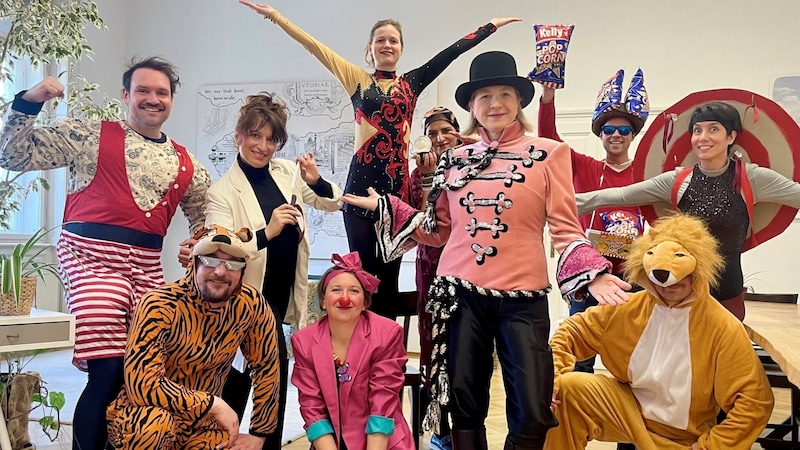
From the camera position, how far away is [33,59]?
3.79 meters

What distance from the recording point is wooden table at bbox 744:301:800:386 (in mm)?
1848

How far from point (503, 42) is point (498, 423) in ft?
11.6

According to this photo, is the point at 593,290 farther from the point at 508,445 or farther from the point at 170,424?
the point at 170,424

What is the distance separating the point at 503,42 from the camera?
235 inches

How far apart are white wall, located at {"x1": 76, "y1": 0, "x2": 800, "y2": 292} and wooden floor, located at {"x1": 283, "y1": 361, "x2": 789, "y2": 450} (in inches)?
47.7

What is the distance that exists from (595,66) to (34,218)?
206 inches

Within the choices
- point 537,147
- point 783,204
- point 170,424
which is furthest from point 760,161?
point 170,424

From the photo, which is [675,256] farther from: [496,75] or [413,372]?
[413,372]

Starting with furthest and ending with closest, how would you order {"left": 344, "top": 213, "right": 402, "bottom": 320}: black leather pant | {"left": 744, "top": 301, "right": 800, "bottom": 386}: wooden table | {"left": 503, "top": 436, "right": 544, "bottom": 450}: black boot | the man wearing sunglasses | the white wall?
1. the white wall
2. the man wearing sunglasses
3. {"left": 344, "top": 213, "right": 402, "bottom": 320}: black leather pant
4. {"left": 503, "top": 436, "right": 544, "bottom": 450}: black boot
5. {"left": 744, "top": 301, "right": 800, "bottom": 386}: wooden table

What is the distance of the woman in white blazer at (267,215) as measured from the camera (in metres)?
2.47

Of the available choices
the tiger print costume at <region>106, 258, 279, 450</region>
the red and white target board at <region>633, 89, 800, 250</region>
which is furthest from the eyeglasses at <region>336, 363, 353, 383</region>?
the red and white target board at <region>633, 89, 800, 250</region>

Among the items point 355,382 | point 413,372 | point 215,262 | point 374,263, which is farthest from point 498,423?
point 215,262

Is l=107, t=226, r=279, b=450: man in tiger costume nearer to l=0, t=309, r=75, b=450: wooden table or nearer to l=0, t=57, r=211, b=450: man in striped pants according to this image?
l=0, t=57, r=211, b=450: man in striped pants

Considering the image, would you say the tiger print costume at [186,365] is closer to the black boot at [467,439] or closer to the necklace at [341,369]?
the necklace at [341,369]
